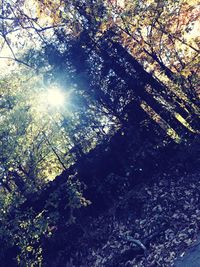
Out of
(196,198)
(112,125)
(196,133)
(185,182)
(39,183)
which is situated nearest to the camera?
(196,198)

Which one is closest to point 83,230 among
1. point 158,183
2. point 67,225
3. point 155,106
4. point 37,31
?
point 67,225

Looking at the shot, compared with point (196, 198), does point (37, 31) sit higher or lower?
higher

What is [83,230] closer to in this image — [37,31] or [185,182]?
[185,182]

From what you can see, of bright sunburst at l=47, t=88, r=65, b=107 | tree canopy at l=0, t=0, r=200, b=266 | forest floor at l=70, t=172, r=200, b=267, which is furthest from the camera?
bright sunburst at l=47, t=88, r=65, b=107

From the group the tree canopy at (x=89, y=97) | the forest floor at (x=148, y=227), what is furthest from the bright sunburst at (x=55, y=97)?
the forest floor at (x=148, y=227)

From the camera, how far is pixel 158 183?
13484mm

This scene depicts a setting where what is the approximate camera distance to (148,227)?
11500 mm

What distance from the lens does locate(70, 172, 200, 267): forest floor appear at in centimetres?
981

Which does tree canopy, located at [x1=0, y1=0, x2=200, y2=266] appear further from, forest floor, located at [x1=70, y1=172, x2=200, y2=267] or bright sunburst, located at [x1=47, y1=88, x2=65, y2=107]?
forest floor, located at [x1=70, y1=172, x2=200, y2=267]

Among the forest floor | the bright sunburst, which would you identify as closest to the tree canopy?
the bright sunburst

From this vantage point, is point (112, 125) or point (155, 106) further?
point (112, 125)

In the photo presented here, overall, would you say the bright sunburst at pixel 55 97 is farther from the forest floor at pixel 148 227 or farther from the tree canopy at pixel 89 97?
the forest floor at pixel 148 227

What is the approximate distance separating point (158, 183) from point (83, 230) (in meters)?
3.75

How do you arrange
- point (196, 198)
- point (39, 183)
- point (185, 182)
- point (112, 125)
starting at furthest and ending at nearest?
point (39, 183) → point (112, 125) → point (185, 182) → point (196, 198)
